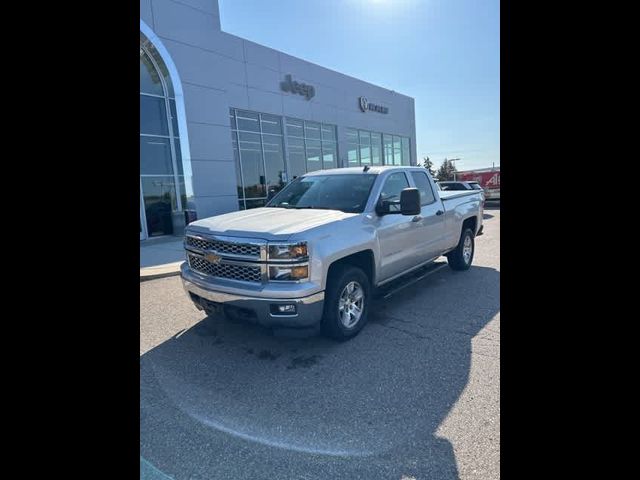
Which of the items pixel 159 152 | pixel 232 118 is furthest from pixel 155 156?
pixel 232 118

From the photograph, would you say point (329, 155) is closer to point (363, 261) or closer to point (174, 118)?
point (174, 118)

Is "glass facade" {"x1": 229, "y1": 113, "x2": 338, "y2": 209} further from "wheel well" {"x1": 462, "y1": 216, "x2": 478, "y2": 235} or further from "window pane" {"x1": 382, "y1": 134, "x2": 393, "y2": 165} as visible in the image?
"wheel well" {"x1": 462, "y1": 216, "x2": 478, "y2": 235}

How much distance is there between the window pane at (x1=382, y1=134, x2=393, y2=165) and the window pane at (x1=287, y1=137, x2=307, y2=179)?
28.4ft

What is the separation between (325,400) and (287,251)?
128 cm

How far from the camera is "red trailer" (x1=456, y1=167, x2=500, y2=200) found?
966 inches

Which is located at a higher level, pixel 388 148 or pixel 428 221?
pixel 388 148

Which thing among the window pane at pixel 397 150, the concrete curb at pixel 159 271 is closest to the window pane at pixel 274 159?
the concrete curb at pixel 159 271

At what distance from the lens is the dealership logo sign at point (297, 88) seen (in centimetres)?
1775

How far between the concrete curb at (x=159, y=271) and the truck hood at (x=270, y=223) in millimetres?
3794

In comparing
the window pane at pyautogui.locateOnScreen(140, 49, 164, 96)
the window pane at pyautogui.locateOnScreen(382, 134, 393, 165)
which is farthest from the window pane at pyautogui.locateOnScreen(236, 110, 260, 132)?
the window pane at pyautogui.locateOnScreen(382, 134, 393, 165)

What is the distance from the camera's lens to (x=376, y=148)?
82.2 ft
